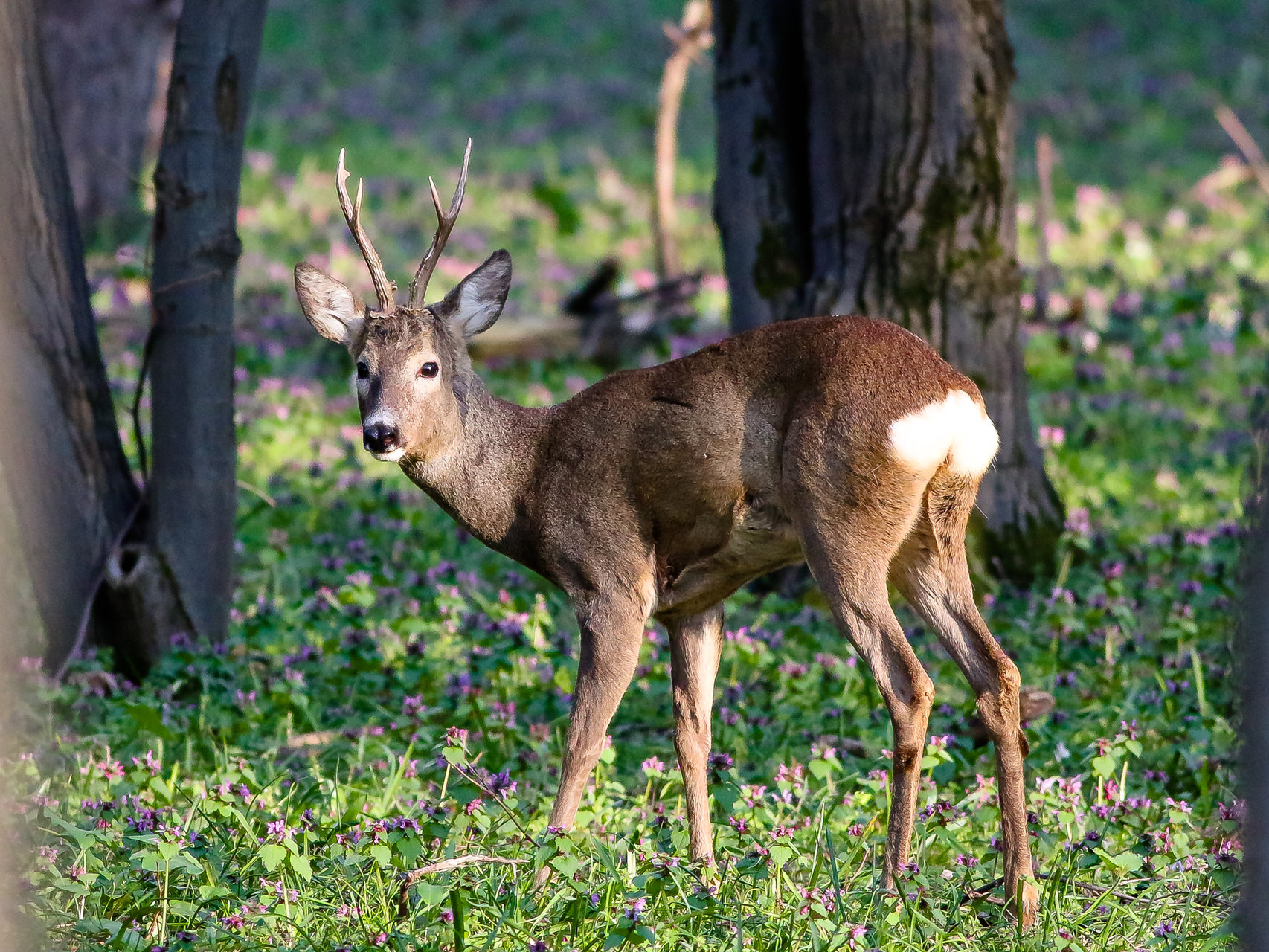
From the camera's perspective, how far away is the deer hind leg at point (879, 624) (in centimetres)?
410

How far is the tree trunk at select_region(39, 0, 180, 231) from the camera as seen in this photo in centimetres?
1145

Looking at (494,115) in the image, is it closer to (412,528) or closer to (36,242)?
(412,528)

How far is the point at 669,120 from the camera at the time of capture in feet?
35.3

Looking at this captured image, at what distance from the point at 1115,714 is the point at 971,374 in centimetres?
172

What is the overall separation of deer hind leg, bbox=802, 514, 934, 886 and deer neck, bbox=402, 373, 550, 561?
2.97 ft

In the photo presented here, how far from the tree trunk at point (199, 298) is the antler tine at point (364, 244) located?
141 centimetres

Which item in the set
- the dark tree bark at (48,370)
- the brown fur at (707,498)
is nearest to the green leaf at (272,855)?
the brown fur at (707,498)

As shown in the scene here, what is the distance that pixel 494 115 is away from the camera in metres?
17.4

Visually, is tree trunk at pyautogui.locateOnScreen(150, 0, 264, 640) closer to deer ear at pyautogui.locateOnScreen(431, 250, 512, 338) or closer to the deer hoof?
deer ear at pyautogui.locateOnScreen(431, 250, 512, 338)

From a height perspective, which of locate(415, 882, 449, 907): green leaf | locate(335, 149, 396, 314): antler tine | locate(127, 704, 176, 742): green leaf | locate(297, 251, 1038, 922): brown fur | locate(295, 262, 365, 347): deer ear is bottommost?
locate(127, 704, 176, 742): green leaf

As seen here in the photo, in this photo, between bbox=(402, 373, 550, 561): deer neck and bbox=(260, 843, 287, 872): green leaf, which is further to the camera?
bbox=(402, 373, 550, 561): deer neck

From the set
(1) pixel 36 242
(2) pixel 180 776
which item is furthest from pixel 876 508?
(1) pixel 36 242

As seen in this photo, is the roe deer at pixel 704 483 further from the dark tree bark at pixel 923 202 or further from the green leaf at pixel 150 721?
the dark tree bark at pixel 923 202

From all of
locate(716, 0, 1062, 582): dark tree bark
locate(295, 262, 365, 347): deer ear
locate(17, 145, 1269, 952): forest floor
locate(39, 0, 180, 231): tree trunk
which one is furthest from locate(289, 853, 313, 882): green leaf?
locate(39, 0, 180, 231): tree trunk
